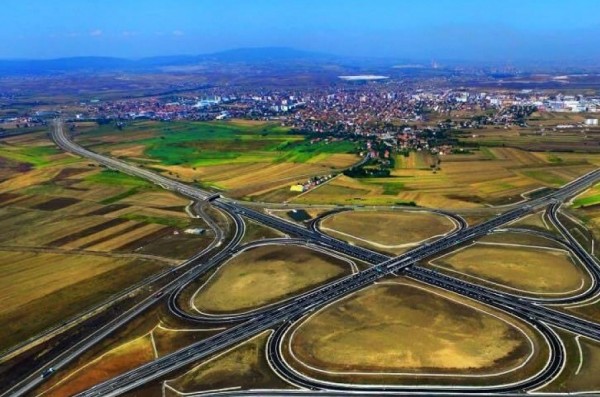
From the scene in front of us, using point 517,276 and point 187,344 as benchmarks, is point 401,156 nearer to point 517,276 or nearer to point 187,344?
point 517,276

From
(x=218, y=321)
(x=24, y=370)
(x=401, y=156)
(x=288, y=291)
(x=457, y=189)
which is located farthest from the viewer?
(x=401, y=156)

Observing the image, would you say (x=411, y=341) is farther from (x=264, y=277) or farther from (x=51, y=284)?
(x=51, y=284)

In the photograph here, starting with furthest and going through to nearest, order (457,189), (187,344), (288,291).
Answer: (457,189) → (288,291) → (187,344)

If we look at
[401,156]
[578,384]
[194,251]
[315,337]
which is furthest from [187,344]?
[401,156]

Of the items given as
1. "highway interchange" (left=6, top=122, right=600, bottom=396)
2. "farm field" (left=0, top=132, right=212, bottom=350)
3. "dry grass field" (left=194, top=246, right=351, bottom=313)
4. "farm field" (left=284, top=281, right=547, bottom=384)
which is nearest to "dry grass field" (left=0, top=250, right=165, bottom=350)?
"farm field" (left=0, top=132, right=212, bottom=350)

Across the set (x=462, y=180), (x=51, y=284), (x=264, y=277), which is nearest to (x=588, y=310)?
(x=264, y=277)

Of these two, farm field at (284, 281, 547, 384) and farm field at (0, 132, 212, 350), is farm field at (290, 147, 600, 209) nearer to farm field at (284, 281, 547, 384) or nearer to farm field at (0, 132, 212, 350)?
farm field at (0, 132, 212, 350)
